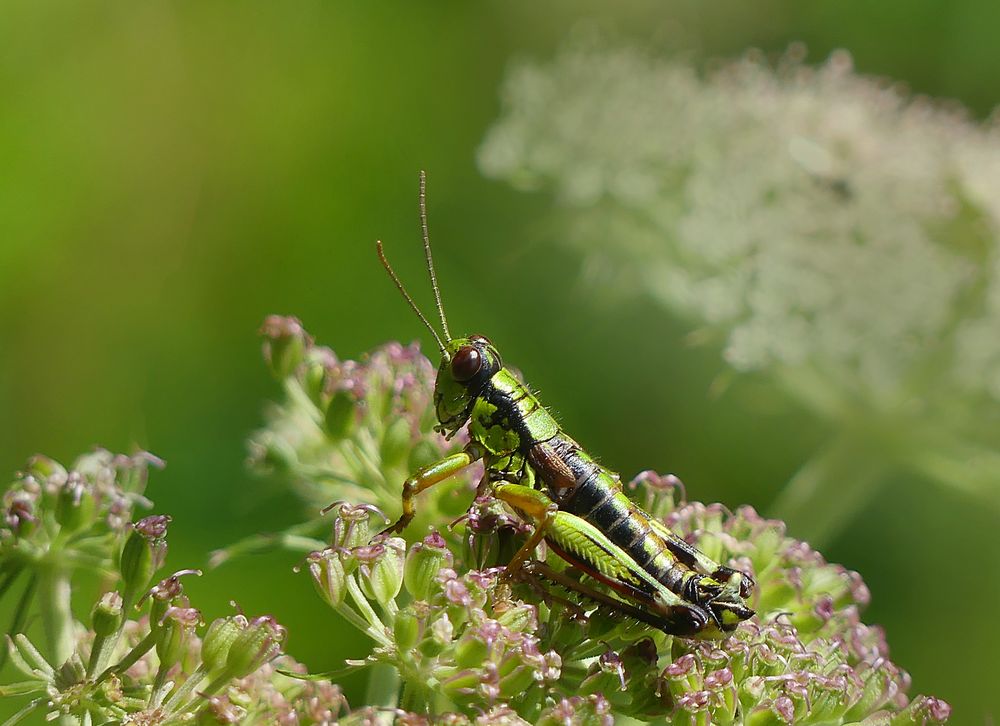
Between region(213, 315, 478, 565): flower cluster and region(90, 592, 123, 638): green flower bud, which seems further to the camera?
region(213, 315, 478, 565): flower cluster

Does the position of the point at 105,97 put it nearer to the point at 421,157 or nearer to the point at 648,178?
the point at 421,157

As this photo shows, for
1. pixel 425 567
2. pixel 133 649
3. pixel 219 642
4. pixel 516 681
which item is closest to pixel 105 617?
pixel 133 649

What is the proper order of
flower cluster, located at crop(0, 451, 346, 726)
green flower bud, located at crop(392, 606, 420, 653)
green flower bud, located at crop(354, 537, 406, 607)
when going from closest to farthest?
flower cluster, located at crop(0, 451, 346, 726) → green flower bud, located at crop(392, 606, 420, 653) → green flower bud, located at crop(354, 537, 406, 607)

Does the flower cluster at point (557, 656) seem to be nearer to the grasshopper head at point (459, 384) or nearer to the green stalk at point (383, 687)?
the green stalk at point (383, 687)

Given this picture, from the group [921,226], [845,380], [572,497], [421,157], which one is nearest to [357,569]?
[572,497]

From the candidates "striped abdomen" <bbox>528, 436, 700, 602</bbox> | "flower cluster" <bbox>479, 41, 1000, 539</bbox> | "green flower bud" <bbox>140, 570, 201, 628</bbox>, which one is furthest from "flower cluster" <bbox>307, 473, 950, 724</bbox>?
"flower cluster" <bbox>479, 41, 1000, 539</bbox>

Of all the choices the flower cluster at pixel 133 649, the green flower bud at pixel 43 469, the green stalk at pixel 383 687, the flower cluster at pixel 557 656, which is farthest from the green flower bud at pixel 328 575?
the green flower bud at pixel 43 469

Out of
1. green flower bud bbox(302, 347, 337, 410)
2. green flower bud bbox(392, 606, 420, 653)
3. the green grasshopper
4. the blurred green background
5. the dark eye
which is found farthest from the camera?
the blurred green background

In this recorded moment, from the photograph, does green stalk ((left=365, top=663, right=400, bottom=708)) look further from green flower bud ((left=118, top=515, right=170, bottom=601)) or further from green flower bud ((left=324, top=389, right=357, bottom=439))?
green flower bud ((left=324, top=389, right=357, bottom=439))
